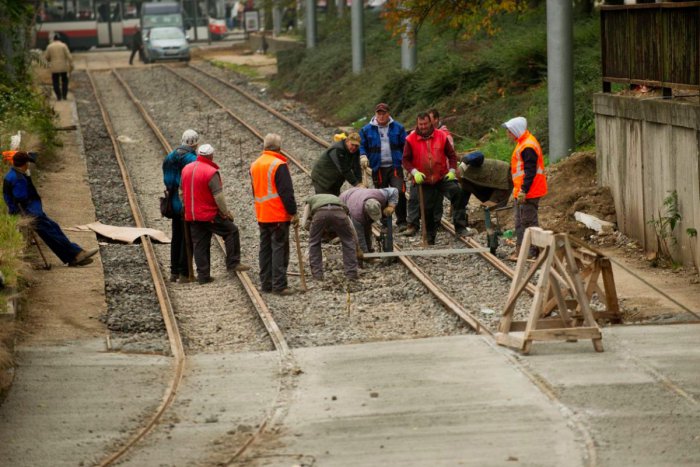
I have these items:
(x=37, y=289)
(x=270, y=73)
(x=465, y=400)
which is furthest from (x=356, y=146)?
(x=270, y=73)

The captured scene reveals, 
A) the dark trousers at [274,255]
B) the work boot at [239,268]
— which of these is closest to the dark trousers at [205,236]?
the work boot at [239,268]

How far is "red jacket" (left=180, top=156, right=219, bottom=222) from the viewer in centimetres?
1502

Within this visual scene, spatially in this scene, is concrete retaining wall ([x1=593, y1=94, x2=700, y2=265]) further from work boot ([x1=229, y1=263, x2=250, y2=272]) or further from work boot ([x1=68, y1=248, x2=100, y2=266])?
work boot ([x1=68, y1=248, x2=100, y2=266])

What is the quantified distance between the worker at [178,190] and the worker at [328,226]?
158 cm

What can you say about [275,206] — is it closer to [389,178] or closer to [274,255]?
[274,255]

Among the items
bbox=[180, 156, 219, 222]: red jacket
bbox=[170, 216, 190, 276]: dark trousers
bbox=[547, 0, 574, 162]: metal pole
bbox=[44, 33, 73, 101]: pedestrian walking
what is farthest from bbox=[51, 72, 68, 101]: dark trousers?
bbox=[180, 156, 219, 222]: red jacket

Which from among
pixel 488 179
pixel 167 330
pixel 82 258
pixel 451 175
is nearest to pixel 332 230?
pixel 451 175

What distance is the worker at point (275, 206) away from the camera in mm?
14461

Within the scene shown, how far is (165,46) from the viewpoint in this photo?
5431 cm

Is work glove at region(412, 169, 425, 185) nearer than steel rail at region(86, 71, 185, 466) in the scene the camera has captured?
No

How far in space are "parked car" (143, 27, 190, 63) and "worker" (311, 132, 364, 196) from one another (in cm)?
3894

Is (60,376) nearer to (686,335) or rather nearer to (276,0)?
(686,335)

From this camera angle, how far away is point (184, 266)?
15.7m

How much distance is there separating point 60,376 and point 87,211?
32.8ft
